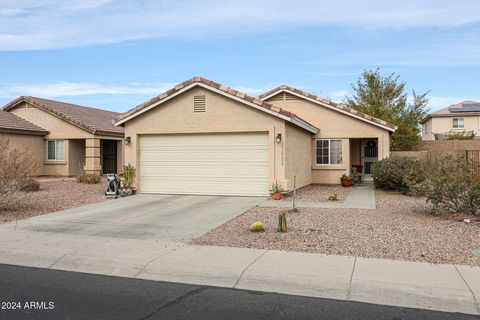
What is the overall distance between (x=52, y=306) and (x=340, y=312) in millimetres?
3356

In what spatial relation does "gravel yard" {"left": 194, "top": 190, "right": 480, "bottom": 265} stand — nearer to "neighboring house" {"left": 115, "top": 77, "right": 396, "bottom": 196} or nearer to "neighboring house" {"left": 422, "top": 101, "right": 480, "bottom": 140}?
"neighboring house" {"left": 115, "top": 77, "right": 396, "bottom": 196}

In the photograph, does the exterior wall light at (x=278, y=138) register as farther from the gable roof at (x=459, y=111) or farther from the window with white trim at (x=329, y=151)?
the gable roof at (x=459, y=111)

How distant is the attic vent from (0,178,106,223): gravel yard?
4.55 m

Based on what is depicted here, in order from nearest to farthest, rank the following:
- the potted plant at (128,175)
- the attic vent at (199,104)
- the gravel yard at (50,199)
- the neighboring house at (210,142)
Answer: the gravel yard at (50,199) < the neighboring house at (210,142) < the attic vent at (199,104) < the potted plant at (128,175)

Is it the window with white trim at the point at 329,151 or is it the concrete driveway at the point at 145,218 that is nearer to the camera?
the concrete driveway at the point at 145,218

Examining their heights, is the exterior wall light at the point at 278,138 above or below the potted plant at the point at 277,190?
above

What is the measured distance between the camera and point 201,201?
1455cm

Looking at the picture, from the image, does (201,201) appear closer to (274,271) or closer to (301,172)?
(301,172)

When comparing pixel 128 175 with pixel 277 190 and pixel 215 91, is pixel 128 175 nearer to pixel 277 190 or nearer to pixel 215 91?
pixel 215 91

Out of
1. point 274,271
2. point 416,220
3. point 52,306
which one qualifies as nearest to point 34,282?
point 52,306

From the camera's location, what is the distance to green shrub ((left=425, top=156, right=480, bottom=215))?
34.6 feet

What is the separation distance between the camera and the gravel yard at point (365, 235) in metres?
7.59

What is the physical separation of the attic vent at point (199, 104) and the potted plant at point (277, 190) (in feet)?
12.4

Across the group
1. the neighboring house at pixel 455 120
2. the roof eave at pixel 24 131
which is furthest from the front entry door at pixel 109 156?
the neighboring house at pixel 455 120
